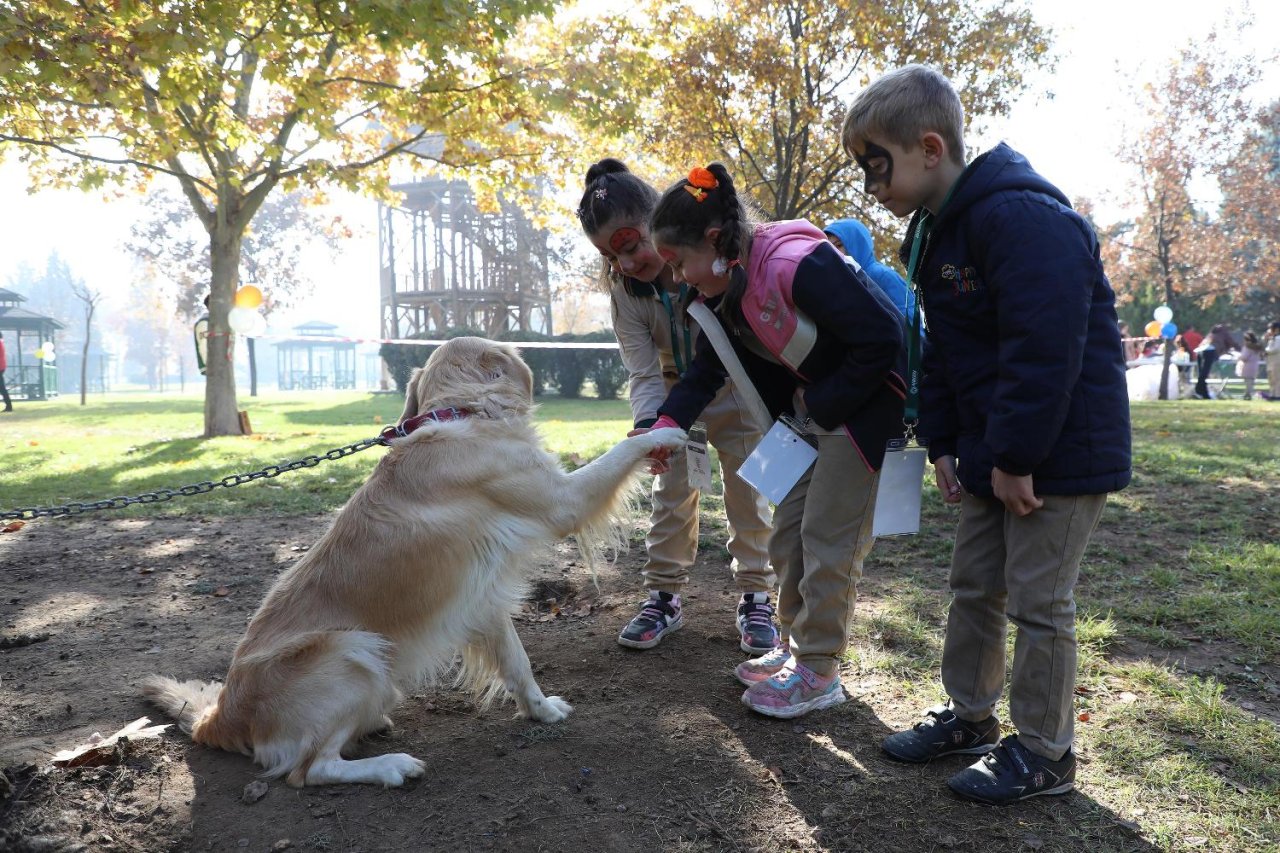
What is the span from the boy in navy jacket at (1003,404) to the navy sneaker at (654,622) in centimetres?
130

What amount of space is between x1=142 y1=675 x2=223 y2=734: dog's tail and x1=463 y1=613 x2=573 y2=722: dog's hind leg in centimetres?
98

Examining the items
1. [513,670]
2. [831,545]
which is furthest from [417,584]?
[831,545]

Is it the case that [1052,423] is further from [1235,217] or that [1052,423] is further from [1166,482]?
[1235,217]

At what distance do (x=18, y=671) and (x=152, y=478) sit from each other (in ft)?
18.5

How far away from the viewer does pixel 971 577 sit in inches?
104

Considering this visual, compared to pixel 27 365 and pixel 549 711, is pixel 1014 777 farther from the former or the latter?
pixel 27 365

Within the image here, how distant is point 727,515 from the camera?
3943mm

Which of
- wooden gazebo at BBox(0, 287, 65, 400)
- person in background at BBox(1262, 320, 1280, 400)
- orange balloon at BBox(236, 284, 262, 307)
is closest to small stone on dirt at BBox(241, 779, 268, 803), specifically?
orange balloon at BBox(236, 284, 262, 307)

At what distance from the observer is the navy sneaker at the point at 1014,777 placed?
2.38 m

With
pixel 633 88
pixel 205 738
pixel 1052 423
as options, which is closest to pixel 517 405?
pixel 205 738

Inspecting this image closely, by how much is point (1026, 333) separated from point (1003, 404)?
199mm

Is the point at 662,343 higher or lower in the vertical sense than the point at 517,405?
higher

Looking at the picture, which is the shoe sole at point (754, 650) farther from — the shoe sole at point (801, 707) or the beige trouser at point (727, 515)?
the shoe sole at point (801, 707)

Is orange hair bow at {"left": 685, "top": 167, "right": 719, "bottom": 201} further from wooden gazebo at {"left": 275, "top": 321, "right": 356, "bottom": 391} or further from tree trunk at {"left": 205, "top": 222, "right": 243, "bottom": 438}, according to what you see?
wooden gazebo at {"left": 275, "top": 321, "right": 356, "bottom": 391}
